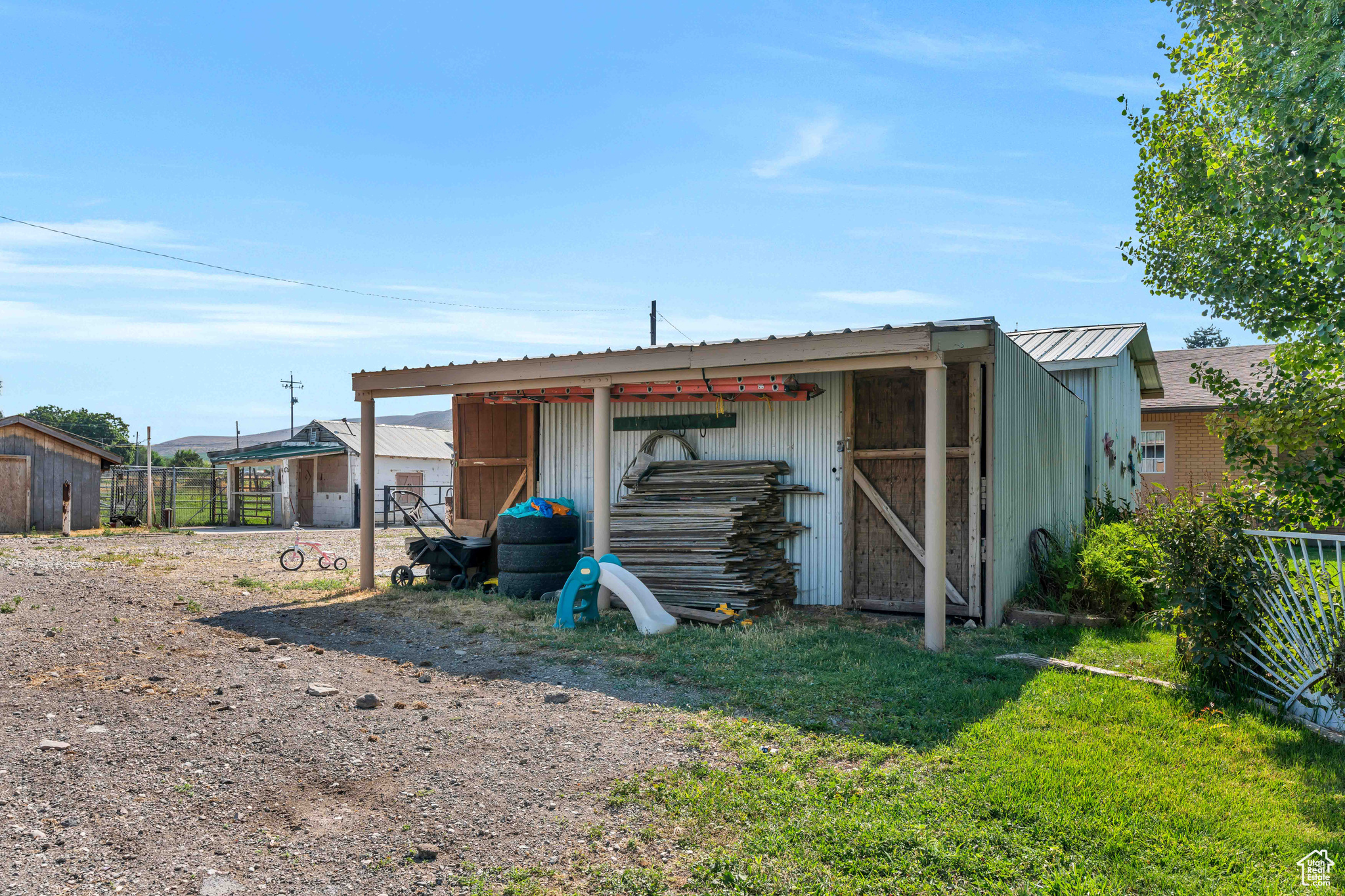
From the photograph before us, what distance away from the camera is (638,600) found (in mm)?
7672

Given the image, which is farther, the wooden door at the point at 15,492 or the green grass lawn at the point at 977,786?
the wooden door at the point at 15,492

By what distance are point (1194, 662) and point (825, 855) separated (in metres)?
3.65

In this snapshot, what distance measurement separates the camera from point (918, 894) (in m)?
2.97

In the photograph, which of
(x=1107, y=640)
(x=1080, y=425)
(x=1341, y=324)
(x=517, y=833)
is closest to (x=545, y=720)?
(x=517, y=833)

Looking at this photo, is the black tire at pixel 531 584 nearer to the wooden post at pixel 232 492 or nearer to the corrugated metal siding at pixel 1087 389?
the corrugated metal siding at pixel 1087 389

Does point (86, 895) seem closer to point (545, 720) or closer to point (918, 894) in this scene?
point (545, 720)

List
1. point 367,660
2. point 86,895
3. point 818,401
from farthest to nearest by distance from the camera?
1. point 818,401
2. point 367,660
3. point 86,895

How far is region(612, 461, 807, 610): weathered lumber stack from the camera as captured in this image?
8523mm

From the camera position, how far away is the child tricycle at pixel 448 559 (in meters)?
10.6

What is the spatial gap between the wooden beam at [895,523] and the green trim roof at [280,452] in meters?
21.2

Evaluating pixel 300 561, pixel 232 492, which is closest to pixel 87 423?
pixel 232 492

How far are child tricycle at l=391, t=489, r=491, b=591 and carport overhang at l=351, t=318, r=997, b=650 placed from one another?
0.51 meters

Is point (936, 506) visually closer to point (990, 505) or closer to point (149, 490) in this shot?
point (990, 505)

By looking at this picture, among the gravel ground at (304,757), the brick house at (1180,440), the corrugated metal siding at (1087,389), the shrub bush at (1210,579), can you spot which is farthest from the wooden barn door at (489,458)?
the brick house at (1180,440)
